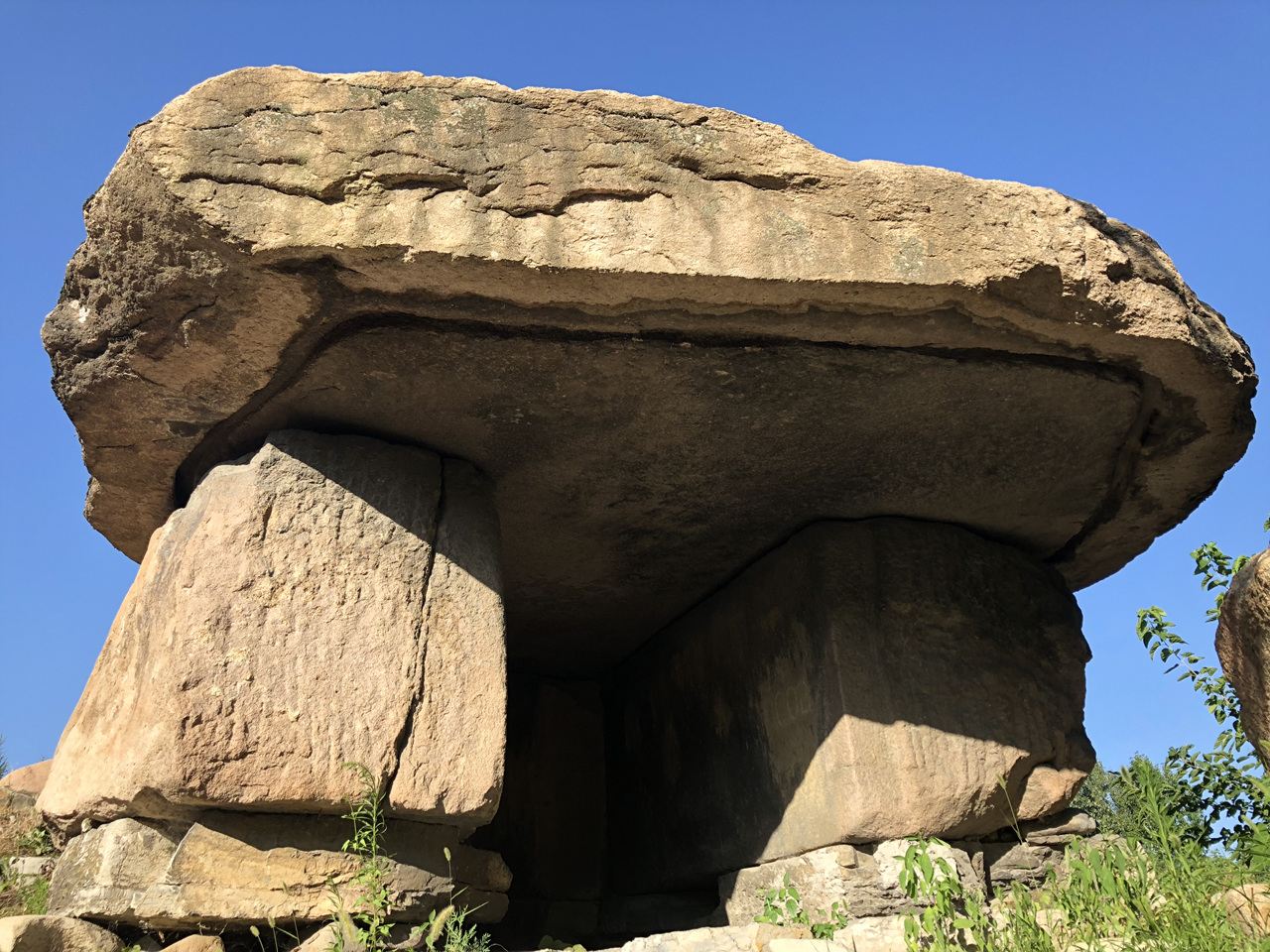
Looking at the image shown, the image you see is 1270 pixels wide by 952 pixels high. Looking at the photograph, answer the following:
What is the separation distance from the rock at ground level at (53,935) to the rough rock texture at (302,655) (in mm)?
254

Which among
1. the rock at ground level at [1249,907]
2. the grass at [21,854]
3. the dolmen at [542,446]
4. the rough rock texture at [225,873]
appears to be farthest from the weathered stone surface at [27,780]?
the rock at ground level at [1249,907]

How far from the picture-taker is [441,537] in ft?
9.73

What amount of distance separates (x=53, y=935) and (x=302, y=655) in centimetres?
82

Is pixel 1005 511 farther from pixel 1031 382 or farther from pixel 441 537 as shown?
pixel 441 537

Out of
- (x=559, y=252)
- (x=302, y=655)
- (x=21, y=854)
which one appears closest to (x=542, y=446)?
(x=559, y=252)

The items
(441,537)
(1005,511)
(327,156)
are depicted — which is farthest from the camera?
(1005,511)

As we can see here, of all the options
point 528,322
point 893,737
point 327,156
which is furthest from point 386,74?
point 893,737

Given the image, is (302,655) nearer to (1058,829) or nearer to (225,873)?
(225,873)

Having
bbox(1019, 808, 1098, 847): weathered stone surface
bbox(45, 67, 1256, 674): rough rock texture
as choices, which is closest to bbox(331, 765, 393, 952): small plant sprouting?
bbox(45, 67, 1256, 674): rough rock texture

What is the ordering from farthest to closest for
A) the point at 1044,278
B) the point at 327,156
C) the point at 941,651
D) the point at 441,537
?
the point at 941,651
the point at 441,537
the point at 1044,278
the point at 327,156

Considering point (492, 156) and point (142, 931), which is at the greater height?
point (492, 156)

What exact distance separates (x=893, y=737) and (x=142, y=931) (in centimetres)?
217

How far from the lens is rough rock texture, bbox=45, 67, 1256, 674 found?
94.8 inches

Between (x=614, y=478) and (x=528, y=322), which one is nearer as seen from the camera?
(x=528, y=322)
